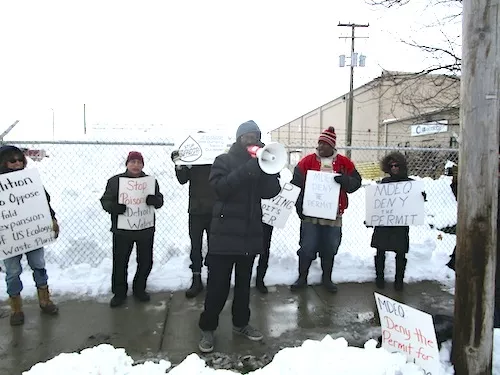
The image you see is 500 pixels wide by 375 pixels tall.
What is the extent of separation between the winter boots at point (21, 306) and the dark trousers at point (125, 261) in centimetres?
61

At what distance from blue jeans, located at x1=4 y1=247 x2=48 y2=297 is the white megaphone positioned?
252 centimetres

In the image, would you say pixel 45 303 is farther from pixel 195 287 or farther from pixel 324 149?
pixel 324 149

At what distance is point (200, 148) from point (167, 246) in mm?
2212

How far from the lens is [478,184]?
2.56 m

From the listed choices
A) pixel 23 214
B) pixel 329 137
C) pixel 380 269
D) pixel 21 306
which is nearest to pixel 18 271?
pixel 21 306

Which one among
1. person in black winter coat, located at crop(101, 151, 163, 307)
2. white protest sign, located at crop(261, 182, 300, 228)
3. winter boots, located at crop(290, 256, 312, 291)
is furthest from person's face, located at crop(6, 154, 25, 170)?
winter boots, located at crop(290, 256, 312, 291)

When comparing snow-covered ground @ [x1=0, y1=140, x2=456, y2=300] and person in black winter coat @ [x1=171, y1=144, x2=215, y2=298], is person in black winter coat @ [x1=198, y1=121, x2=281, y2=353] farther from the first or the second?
snow-covered ground @ [x1=0, y1=140, x2=456, y2=300]

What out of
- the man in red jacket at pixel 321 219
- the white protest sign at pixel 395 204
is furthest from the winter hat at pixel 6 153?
the white protest sign at pixel 395 204

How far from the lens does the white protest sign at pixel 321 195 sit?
14.9ft

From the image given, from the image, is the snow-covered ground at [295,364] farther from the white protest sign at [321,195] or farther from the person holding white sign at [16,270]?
the white protest sign at [321,195]

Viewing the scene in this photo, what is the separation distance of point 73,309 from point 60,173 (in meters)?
6.49

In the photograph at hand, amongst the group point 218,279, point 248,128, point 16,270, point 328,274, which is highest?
point 248,128

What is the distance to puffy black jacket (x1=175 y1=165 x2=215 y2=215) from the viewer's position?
4.45m

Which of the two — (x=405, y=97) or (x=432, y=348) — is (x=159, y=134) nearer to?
(x=405, y=97)
